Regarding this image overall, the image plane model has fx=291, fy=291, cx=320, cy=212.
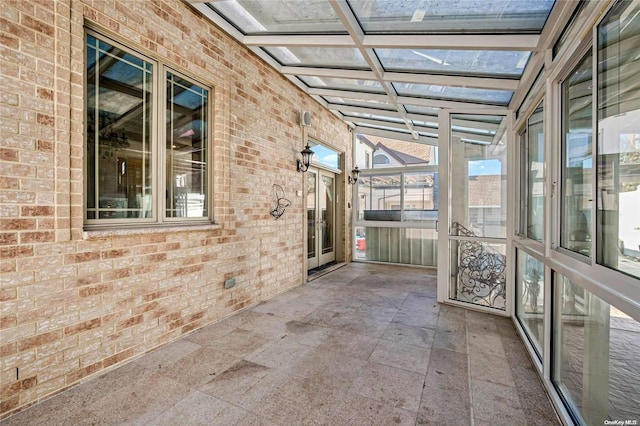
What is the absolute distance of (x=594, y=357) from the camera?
1663mm

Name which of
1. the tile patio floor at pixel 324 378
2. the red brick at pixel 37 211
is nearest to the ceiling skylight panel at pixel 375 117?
the tile patio floor at pixel 324 378

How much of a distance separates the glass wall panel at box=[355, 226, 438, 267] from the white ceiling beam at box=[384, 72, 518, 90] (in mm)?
3653

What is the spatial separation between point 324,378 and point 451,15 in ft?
10.7

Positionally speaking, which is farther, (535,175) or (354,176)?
(354,176)

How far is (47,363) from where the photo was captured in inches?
80.6

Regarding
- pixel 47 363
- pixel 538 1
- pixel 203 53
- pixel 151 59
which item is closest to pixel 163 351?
pixel 47 363

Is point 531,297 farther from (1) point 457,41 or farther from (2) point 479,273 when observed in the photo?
(1) point 457,41

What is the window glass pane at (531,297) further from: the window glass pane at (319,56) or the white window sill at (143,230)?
the white window sill at (143,230)

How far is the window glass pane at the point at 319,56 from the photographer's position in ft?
11.9

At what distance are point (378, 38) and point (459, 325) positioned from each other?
3281 mm

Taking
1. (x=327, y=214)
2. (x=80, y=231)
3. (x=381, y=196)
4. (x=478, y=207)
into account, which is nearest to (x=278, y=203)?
(x=327, y=214)

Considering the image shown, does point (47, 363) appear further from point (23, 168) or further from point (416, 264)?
point (416, 264)

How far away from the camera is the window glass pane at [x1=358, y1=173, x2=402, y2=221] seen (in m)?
6.87

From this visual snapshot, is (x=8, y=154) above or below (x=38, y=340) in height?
above
